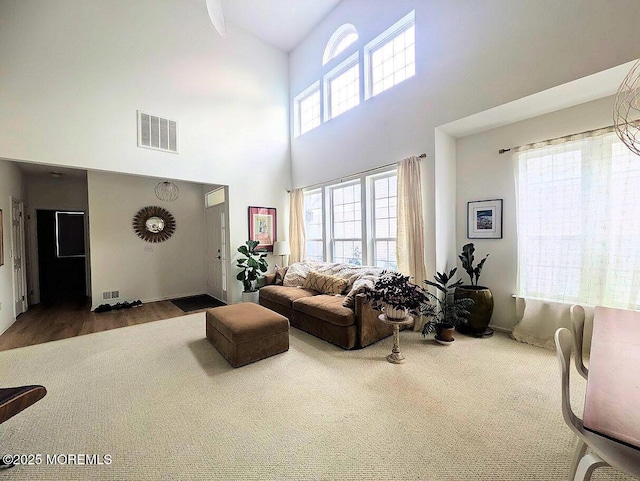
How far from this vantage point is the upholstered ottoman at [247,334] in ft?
8.96

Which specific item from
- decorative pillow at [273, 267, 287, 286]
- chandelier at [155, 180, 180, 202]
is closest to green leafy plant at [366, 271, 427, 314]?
decorative pillow at [273, 267, 287, 286]

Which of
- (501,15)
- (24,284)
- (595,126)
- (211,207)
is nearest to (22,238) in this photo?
(24,284)

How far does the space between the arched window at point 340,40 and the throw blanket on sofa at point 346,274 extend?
3883 millimetres

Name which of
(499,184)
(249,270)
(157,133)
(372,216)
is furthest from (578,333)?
(157,133)

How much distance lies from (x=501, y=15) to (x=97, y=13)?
211 inches

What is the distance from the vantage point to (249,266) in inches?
195

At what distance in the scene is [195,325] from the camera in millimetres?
4027

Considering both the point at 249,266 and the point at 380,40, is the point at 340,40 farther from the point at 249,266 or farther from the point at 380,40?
the point at 249,266

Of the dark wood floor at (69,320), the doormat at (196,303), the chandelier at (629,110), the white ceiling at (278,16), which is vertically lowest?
the doormat at (196,303)

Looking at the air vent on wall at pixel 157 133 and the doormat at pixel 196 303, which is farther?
the doormat at pixel 196 303

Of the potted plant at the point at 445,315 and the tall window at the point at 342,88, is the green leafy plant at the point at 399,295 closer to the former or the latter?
the potted plant at the point at 445,315

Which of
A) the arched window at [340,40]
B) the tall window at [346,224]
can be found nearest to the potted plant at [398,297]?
the tall window at [346,224]

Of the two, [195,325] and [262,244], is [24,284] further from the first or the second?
[262,244]

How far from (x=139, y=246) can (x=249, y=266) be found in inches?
101
